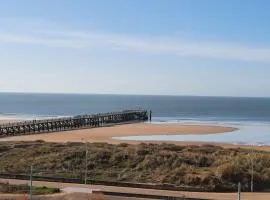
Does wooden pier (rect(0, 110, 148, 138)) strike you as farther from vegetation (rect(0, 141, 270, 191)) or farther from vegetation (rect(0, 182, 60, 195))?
vegetation (rect(0, 182, 60, 195))

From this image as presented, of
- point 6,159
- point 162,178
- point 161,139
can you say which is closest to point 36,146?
point 6,159

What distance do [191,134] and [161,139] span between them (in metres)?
8.14

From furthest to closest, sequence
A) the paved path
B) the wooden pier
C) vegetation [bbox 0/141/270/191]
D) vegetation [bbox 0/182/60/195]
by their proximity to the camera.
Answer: the wooden pier → vegetation [bbox 0/141/270/191] → the paved path → vegetation [bbox 0/182/60/195]

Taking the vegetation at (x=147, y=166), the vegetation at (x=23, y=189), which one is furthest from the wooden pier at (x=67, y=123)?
the vegetation at (x=23, y=189)

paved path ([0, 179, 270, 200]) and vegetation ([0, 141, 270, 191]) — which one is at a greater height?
vegetation ([0, 141, 270, 191])

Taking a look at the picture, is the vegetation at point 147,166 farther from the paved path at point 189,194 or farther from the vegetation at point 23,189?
the vegetation at point 23,189

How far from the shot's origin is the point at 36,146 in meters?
38.8

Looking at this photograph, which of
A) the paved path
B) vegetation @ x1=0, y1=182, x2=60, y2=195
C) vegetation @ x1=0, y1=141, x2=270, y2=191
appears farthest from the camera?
vegetation @ x1=0, y1=141, x2=270, y2=191

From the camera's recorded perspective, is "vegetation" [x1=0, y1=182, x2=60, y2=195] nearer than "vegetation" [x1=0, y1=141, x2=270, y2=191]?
Yes

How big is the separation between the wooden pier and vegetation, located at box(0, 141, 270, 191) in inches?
995

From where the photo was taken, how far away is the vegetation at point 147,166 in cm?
2659

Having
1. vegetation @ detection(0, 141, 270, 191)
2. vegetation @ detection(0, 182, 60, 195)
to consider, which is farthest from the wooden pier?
vegetation @ detection(0, 182, 60, 195)

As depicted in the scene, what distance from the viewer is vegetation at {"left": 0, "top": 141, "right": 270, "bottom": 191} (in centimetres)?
2659

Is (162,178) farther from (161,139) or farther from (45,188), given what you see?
(161,139)
